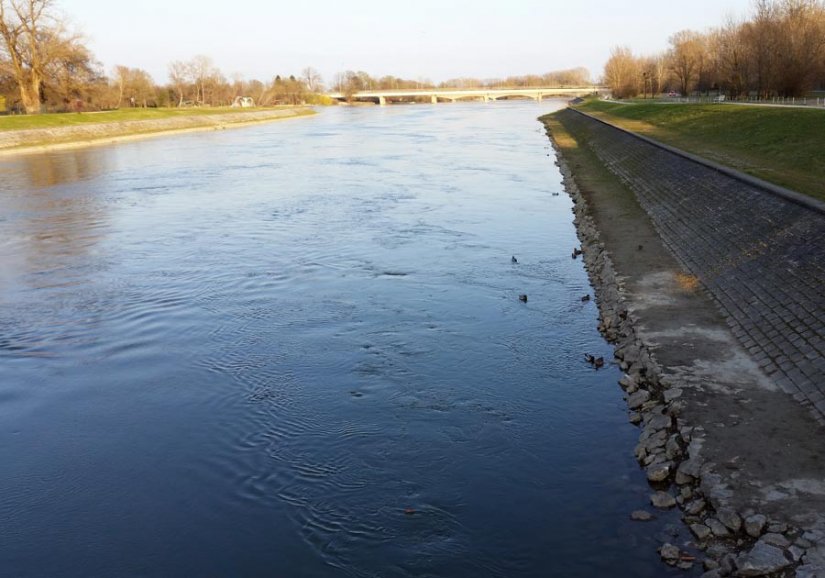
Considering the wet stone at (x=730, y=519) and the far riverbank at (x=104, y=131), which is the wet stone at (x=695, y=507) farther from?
the far riverbank at (x=104, y=131)

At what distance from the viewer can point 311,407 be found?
1195 centimetres

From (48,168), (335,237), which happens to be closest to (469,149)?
(48,168)

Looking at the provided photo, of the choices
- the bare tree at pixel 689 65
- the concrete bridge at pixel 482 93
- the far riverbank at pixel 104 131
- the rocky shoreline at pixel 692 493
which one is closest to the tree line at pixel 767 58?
the bare tree at pixel 689 65

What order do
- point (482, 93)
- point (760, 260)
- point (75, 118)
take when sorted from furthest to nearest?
point (482, 93)
point (75, 118)
point (760, 260)

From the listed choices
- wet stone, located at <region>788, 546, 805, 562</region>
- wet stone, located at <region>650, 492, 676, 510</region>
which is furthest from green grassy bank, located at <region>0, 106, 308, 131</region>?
wet stone, located at <region>788, 546, 805, 562</region>

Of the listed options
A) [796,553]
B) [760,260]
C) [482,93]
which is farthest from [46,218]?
[482,93]

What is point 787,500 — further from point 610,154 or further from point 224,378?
point 610,154

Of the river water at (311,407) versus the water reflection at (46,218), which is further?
the water reflection at (46,218)

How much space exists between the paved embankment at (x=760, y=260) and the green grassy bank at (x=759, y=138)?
53.8 inches

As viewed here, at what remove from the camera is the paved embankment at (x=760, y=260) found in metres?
11.3

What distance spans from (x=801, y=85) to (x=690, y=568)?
51921 millimetres

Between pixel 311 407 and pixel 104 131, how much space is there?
6728cm

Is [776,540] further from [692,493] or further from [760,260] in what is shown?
[760,260]

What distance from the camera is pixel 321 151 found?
56.9 metres
